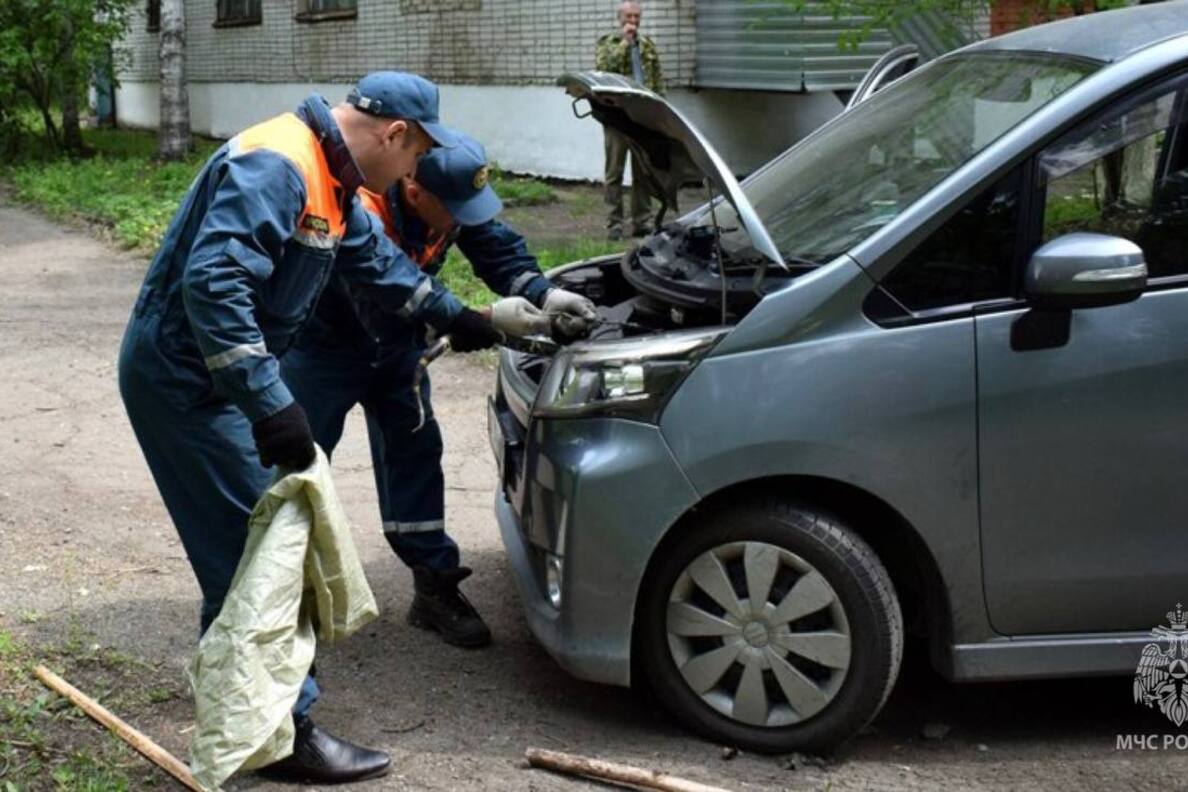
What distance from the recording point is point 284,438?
11.6 ft

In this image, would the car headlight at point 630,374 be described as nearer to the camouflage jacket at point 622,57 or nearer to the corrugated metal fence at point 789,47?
the camouflage jacket at point 622,57

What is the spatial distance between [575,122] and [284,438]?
12543mm

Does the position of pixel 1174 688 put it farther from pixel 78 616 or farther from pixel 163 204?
pixel 163 204

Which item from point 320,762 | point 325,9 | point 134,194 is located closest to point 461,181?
point 320,762

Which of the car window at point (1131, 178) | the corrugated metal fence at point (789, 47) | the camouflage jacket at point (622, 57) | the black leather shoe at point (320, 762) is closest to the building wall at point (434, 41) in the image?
the corrugated metal fence at point (789, 47)

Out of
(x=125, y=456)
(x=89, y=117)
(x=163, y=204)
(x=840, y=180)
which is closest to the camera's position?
(x=840, y=180)

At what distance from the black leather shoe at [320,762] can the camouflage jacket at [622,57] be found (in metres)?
9.34

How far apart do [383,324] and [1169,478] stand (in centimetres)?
219

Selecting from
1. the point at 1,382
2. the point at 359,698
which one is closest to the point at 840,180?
the point at 359,698

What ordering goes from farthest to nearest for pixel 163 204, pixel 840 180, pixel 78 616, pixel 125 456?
pixel 163 204, pixel 125 456, pixel 78 616, pixel 840 180

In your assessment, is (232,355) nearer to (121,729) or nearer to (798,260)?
(121,729)

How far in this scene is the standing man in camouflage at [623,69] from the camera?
40.4 feet

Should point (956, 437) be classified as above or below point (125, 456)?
above

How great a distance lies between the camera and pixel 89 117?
2972 centimetres
